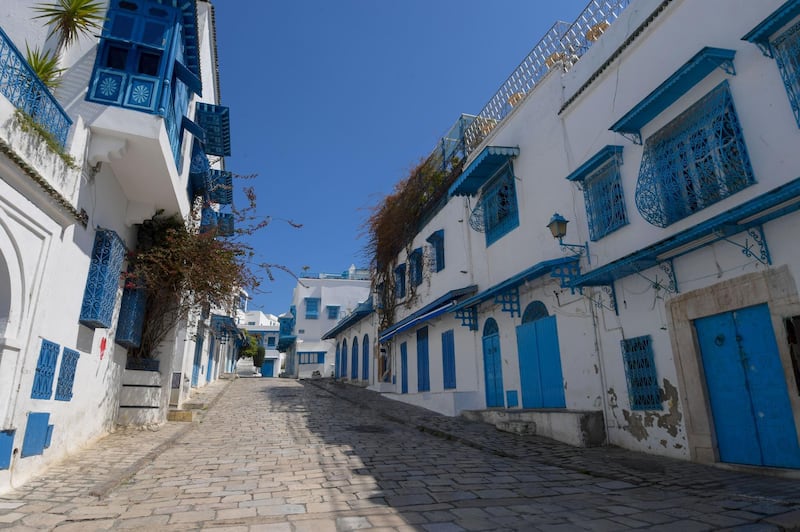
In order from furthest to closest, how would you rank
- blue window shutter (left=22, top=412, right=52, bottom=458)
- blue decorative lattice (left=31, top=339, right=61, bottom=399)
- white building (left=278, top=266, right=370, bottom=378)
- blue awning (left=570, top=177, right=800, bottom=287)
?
white building (left=278, top=266, right=370, bottom=378), blue decorative lattice (left=31, top=339, right=61, bottom=399), blue window shutter (left=22, top=412, right=52, bottom=458), blue awning (left=570, top=177, right=800, bottom=287)

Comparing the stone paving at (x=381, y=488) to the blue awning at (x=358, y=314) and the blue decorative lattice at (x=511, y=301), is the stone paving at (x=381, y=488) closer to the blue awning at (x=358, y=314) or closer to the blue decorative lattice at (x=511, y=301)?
the blue decorative lattice at (x=511, y=301)

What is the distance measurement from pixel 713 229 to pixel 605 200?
2.70 meters

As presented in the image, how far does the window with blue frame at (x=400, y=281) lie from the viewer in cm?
1816

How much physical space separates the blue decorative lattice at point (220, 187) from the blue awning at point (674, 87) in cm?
953

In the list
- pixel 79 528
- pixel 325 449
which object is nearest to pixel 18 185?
pixel 79 528

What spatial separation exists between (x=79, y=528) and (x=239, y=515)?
1.21 meters

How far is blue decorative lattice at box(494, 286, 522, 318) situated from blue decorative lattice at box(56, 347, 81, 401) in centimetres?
797

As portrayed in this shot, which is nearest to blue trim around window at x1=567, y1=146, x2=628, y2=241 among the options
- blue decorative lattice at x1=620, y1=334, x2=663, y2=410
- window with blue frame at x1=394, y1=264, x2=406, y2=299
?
blue decorative lattice at x1=620, y1=334, x2=663, y2=410

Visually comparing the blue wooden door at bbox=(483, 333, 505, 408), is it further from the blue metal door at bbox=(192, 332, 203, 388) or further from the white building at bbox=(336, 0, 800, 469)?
the blue metal door at bbox=(192, 332, 203, 388)

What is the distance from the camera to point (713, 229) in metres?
5.64

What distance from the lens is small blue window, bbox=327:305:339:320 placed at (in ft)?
131

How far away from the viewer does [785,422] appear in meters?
5.26

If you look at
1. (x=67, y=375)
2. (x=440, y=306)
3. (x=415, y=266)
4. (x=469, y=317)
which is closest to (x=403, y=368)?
(x=415, y=266)

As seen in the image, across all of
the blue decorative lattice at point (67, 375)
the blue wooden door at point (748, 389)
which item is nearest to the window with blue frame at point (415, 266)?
the blue wooden door at point (748, 389)
